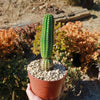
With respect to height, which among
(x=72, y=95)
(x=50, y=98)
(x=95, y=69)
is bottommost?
(x=72, y=95)

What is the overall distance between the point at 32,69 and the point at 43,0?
6189 millimetres

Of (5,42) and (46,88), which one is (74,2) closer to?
(5,42)

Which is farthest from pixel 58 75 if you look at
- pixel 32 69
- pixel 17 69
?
pixel 17 69

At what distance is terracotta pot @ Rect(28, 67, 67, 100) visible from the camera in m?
1.75

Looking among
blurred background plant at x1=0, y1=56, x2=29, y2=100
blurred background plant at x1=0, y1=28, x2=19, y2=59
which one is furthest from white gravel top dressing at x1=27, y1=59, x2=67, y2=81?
blurred background plant at x1=0, y1=28, x2=19, y2=59

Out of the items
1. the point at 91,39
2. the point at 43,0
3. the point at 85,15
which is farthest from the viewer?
the point at 43,0

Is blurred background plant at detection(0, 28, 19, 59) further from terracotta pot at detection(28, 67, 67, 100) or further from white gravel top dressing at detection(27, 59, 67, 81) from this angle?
terracotta pot at detection(28, 67, 67, 100)

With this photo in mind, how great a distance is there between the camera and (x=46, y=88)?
5.90 ft

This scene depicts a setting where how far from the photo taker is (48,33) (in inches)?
63.7

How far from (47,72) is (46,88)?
21 cm

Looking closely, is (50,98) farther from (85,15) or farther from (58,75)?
(85,15)

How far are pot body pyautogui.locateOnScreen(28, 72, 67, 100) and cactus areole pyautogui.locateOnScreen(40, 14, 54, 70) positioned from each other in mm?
224

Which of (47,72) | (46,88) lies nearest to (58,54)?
(47,72)

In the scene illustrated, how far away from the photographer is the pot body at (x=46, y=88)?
5.75 feet
